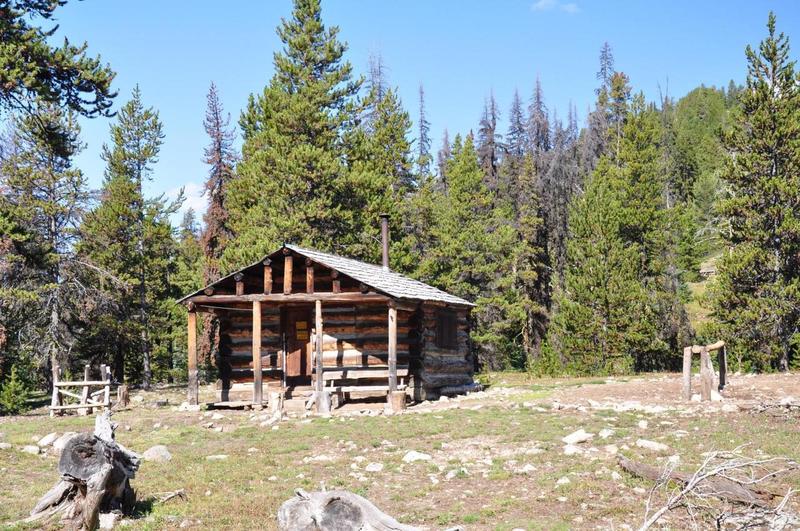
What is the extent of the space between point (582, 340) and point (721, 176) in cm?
955

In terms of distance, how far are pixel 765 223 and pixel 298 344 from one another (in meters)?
20.0

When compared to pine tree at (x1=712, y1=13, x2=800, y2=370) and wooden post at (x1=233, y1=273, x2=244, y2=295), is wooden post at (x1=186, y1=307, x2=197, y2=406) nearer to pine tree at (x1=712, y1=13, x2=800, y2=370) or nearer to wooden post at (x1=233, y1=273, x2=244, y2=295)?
wooden post at (x1=233, y1=273, x2=244, y2=295)

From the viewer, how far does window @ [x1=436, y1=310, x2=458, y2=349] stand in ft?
83.5

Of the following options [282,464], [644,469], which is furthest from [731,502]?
[282,464]

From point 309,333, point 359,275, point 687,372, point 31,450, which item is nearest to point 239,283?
point 309,333

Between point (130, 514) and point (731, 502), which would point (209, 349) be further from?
point (731, 502)

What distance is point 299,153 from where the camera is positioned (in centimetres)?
3262

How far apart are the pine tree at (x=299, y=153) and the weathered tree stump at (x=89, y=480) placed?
2303 cm

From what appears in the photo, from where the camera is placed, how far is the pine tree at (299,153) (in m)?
32.9

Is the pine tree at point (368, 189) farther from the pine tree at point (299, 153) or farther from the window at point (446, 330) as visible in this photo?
the window at point (446, 330)

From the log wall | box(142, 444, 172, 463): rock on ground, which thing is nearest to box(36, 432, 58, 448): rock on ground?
box(142, 444, 172, 463): rock on ground

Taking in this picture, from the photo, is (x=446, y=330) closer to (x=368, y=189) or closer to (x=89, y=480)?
(x=368, y=189)

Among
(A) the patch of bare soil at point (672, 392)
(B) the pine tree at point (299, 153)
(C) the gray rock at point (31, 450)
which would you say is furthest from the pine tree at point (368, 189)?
(C) the gray rock at point (31, 450)

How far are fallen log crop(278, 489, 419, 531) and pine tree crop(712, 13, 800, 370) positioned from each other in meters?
27.1
